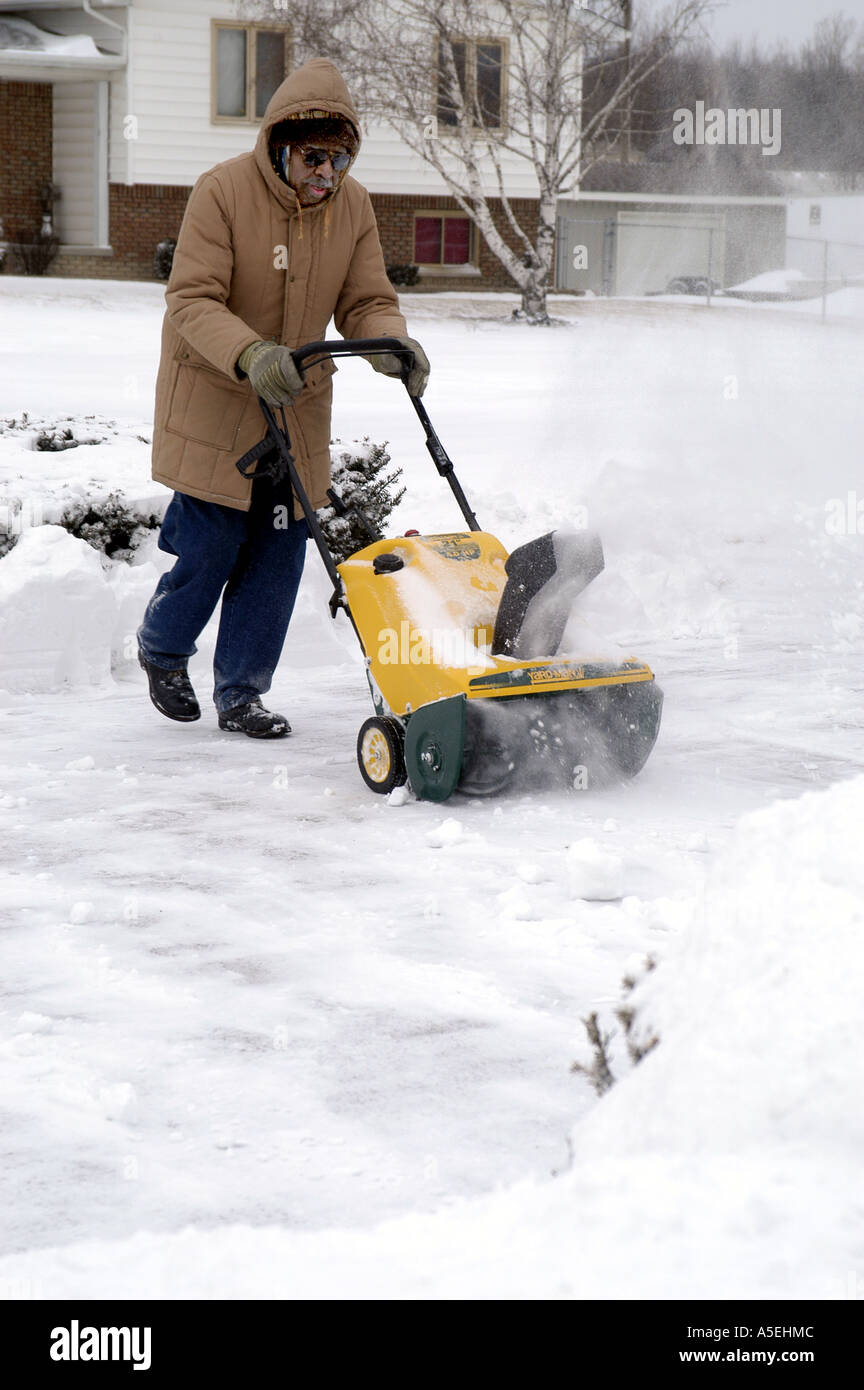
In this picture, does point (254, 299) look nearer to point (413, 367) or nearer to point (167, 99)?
point (413, 367)

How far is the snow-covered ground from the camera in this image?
5.46 feet

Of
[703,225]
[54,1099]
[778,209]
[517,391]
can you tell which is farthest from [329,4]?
[54,1099]

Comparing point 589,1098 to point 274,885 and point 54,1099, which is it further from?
point 274,885

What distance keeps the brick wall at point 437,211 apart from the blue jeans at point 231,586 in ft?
64.8

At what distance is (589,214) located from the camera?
116ft

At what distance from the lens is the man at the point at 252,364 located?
168 inches

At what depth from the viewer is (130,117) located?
2191 centimetres

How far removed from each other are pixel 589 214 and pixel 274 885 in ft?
111

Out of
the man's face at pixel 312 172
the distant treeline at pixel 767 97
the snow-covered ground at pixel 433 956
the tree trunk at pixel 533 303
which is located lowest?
the snow-covered ground at pixel 433 956

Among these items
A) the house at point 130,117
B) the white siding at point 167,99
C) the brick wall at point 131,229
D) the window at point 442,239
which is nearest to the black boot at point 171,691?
the house at point 130,117

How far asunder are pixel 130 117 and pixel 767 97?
1348cm

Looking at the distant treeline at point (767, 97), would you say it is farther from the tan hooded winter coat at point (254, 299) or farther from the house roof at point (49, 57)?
the tan hooded winter coat at point (254, 299)

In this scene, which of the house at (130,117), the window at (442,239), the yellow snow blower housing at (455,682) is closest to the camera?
the yellow snow blower housing at (455,682)

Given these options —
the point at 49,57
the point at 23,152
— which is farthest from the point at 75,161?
the point at 49,57
